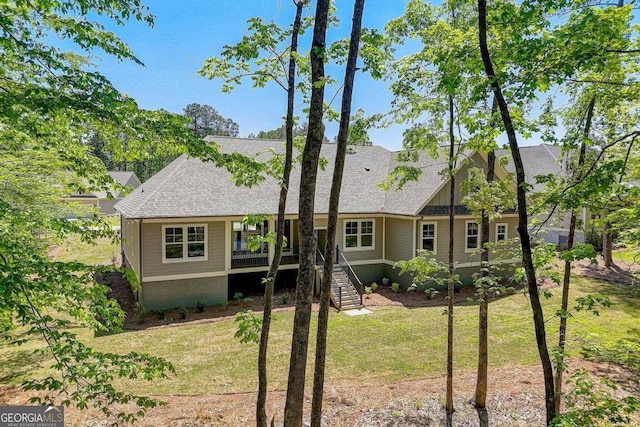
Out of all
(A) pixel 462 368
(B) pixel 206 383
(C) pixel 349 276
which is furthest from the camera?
(C) pixel 349 276

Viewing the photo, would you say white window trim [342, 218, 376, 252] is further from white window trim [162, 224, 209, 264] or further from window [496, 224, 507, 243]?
window [496, 224, 507, 243]

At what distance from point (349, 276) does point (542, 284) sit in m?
9.59

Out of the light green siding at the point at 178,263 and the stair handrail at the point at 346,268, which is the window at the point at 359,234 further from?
the light green siding at the point at 178,263

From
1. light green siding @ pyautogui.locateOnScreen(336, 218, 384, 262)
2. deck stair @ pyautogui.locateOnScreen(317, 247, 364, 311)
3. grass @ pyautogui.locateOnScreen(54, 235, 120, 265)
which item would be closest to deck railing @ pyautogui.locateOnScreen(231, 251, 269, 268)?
deck stair @ pyautogui.locateOnScreen(317, 247, 364, 311)

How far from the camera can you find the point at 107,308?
173 inches

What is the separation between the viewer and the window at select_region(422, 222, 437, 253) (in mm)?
16744

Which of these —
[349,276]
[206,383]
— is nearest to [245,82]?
[206,383]

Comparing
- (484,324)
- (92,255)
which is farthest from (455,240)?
(92,255)

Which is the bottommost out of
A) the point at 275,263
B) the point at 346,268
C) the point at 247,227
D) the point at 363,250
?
the point at 346,268

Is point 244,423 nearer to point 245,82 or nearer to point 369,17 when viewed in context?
point 245,82

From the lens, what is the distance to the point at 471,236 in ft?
58.2

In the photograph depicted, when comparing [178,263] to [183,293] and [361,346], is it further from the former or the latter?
[361,346]

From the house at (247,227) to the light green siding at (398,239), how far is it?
46 mm

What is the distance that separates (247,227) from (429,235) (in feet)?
30.1
